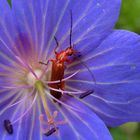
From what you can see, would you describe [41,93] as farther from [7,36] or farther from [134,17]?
[134,17]

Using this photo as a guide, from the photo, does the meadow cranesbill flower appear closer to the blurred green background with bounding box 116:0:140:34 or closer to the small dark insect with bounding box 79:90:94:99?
the small dark insect with bounding box 79:90:94:99

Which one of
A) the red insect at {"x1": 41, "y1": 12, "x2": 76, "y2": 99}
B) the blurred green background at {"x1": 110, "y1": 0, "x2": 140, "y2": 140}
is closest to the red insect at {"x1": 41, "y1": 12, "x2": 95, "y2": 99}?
the red insect at {"x1": 41, "y1": 12, "x2": 76, "y2": 99}

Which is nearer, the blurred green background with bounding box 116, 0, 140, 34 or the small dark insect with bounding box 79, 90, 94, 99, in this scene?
the small dark insect with bounding box 79, 90, 94, 99

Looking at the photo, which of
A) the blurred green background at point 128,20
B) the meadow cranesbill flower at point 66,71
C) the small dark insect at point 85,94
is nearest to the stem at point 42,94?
the meadow cranesbill flower at point 66,71

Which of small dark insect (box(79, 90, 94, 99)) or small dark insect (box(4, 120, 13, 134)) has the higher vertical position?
small dark insect (box(4, 120, 13, 134))

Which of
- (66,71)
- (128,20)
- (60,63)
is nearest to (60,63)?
(60,63)

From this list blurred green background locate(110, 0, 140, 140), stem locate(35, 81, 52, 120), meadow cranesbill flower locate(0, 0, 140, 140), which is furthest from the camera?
blurred green background locate(110, 0, 140, 140)

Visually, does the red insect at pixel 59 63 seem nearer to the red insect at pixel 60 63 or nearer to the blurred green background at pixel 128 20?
the red insect at pixel 60 63

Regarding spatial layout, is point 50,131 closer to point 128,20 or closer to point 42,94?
point 42,94
